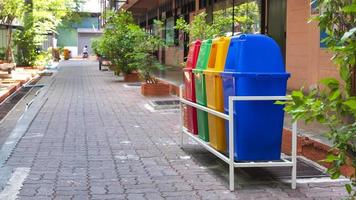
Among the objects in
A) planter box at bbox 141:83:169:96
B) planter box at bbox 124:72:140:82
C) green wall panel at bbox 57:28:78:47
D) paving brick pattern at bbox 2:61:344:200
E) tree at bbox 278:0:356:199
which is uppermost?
A: green wall panel at bbox 57:28:78:47

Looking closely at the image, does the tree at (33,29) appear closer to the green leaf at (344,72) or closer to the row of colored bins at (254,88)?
the row of colored bins at (254,88)

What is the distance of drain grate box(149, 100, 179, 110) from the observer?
42.2 feet

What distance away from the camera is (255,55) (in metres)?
5.77

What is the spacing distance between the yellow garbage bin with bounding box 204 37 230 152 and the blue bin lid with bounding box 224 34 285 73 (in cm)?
28

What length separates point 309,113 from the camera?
283 cm

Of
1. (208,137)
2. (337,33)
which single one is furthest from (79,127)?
(337,33)

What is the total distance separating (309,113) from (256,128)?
9.70ft

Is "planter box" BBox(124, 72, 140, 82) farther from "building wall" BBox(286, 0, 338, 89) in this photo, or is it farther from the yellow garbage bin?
the yellow garbage bin

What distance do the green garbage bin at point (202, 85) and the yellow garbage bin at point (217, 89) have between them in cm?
19

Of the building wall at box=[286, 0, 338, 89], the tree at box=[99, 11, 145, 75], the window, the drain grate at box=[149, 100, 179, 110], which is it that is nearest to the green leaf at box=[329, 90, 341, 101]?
the building wall at box=[286, 0, 338, 89]

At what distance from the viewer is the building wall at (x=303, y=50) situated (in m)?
11.6

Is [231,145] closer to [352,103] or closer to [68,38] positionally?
[352,103]

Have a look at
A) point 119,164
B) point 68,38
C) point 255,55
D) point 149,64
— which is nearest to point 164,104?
point 149,64

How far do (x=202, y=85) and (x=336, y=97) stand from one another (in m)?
4.08
